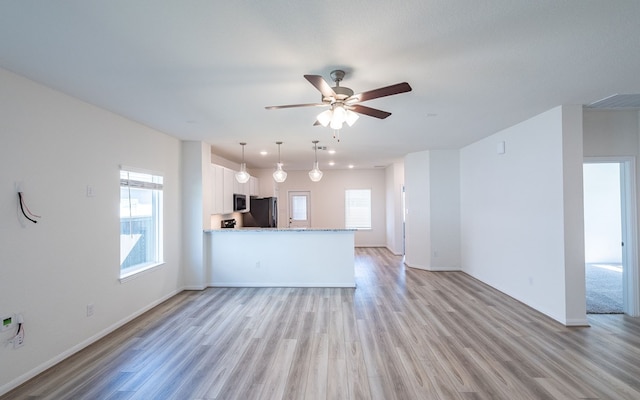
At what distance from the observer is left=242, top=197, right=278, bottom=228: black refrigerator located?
725cm

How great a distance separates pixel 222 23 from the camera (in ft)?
5.48

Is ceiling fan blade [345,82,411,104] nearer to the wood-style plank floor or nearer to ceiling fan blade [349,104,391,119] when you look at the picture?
ceiling fan blade [349,104,391,119]

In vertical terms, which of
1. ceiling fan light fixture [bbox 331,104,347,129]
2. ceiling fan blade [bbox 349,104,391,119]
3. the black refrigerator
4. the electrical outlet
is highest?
ceiling fan blade [bbox 349,104,391,119]

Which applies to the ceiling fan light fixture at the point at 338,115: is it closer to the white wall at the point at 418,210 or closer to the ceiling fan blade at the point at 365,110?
the ceiling fan blade at the point at 365,110

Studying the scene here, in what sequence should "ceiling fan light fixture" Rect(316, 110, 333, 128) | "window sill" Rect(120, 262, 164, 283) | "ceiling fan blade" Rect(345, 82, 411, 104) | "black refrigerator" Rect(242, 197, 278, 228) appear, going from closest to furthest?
1. "ceiling fan blade" Rect(345, 82, 411, 104)
2. "ceiling fan light fixture" Rect(316, 110, 333, 128)
3. "window sill" Rect(120, 262, 164, 283)
4. "black refrigerator" Rect(242, 197, 278, 228)

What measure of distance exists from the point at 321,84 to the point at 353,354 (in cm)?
242

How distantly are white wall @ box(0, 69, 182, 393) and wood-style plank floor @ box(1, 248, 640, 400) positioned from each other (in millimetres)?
254

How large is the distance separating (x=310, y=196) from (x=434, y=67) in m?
7.00

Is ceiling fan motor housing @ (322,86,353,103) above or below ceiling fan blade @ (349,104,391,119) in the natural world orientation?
above

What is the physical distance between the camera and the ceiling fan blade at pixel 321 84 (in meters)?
1.85

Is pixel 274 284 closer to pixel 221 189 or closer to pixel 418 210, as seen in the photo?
pixel 221 189

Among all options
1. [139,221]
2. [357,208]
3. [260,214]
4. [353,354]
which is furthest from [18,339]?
[357,208]

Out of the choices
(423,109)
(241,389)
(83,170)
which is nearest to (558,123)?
(423,109)

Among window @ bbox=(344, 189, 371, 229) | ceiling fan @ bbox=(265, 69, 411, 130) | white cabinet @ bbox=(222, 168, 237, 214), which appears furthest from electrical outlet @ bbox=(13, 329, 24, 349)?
window @ bbox=(344, 189, 371, 229)
